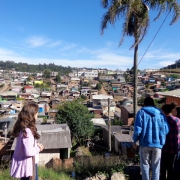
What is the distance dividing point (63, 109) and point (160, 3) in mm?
14668

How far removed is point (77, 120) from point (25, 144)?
1614cm

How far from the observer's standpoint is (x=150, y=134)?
263 centimetres

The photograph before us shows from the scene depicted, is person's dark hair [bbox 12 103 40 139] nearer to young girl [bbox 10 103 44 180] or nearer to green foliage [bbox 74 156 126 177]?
young girl [bbox 10 103 44 180]

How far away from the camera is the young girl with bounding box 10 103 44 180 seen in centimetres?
205

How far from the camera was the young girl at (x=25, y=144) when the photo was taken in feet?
6.73

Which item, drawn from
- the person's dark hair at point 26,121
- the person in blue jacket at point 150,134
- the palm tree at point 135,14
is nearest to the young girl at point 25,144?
the person's dark hair at point 26,121

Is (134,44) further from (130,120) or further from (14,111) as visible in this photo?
(14,111)

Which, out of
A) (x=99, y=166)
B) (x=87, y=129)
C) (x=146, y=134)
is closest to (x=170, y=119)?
(x=146, y=134)

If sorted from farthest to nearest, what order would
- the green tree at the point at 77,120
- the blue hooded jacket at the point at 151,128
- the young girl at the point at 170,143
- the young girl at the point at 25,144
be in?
the green tree at the point at 77,120 → the young girl at the point at 170,143 → the blue hooded jacket at the point at 151,128 → the young girl at the point at 25,144

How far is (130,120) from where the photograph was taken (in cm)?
2352

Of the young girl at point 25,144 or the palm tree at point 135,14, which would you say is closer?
the young girl at point 25,144

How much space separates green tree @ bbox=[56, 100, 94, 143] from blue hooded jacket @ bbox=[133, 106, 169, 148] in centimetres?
1503

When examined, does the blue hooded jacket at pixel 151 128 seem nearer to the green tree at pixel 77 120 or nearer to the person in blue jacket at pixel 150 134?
the person in blue jacket at pixel 150 134

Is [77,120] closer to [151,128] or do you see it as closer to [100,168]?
[100,168]
